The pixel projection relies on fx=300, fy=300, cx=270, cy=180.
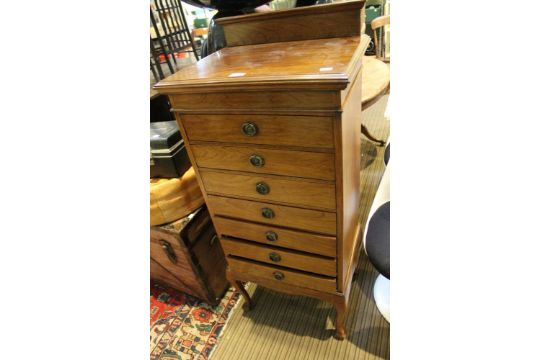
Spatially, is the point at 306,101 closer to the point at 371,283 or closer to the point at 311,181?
the point at 311,181

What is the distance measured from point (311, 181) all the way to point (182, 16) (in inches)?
142

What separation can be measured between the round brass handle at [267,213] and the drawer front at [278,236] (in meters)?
0.05

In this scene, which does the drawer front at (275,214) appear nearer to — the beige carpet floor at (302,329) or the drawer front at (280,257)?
the drawer front at (280,257)

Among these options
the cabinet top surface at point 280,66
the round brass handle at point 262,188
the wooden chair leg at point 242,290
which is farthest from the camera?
the wooden chair leg at point 242,290

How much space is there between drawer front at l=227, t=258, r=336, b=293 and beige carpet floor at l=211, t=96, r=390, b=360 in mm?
286

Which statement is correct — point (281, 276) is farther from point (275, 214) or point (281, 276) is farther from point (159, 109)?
point (159, 109)

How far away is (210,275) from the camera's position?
4.33 ft

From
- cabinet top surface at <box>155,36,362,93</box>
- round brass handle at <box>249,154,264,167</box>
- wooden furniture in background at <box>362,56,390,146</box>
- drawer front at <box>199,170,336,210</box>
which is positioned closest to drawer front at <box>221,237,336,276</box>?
drawer front at <box>199,170,336,210</box>

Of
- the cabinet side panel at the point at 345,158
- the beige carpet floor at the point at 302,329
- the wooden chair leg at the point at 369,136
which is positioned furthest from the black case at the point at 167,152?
the wooden chair leg at the point at 369,136

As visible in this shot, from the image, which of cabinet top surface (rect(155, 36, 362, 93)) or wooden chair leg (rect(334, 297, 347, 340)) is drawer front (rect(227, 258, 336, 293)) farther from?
cabinet top surface (rect(155, 36, 362, 93))

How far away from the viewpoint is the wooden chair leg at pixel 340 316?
1035 millimetres

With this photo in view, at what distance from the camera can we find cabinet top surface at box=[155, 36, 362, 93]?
600 mm

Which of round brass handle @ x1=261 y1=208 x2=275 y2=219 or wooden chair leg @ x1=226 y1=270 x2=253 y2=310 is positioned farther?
wooden chair leg @ x1=226 y1=270 x2=253 y2=310

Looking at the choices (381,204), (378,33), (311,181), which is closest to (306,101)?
(311,181)
